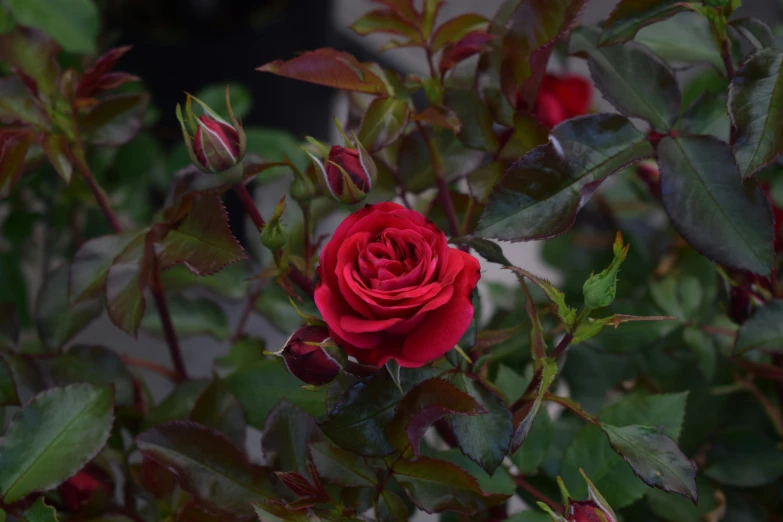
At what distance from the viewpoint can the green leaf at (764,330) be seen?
0.32 metres

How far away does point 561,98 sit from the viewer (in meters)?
0.49

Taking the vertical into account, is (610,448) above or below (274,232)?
below

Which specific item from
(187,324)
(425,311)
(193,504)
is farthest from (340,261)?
(187,324)

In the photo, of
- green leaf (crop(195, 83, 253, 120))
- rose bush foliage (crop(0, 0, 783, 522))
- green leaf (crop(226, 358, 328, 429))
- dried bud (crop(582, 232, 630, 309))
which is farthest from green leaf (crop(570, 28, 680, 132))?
green leaf (crop(195, 83, 253, 120))

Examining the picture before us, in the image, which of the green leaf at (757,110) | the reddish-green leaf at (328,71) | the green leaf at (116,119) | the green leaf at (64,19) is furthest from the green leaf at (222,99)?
the green leaf at (757,110)

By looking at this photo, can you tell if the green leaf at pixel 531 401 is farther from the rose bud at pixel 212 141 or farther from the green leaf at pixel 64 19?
the green leaf at pixel 64 19

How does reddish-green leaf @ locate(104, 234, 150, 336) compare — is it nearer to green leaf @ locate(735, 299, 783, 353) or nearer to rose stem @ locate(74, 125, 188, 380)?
rose stem @ locate(74, 125, 188, 380)

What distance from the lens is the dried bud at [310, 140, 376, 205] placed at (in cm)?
28

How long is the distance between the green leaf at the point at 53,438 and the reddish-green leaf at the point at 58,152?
10cm

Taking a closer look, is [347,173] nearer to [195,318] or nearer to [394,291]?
→ [394,291]

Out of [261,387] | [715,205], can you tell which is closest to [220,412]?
[261,387]

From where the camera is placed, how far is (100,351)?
0.39 meters

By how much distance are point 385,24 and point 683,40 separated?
0.16 m

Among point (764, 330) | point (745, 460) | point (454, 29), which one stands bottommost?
point (745, 460)
